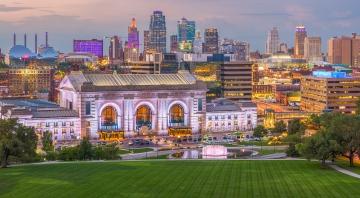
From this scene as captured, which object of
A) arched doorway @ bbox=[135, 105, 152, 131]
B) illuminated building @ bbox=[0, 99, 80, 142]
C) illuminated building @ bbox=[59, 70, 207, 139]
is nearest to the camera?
illuminated building @ bbox=[0, 99, 80, 142]

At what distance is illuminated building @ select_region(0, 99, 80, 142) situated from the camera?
137875mm

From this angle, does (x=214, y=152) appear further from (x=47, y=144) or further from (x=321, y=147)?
(x=321, y=147)

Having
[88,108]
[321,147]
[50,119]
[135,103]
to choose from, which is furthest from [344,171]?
[135,103]

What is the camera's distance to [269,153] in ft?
374

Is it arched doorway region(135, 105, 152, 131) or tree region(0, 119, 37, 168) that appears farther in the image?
arched doorway region(135, 105, 152, 131)

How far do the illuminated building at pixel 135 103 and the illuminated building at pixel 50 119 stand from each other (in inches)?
79.3

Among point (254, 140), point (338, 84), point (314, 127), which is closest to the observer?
point (314, 127)

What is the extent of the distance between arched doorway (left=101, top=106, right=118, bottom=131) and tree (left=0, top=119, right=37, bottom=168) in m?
56.8

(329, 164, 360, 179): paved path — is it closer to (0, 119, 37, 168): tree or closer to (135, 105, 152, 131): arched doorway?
(0, 119, 37, 168): tree

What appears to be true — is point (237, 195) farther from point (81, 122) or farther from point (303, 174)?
point (81, 122)

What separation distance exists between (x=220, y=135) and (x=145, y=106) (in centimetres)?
1648

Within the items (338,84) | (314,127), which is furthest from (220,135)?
(338,84)

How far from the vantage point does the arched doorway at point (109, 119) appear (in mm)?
147875

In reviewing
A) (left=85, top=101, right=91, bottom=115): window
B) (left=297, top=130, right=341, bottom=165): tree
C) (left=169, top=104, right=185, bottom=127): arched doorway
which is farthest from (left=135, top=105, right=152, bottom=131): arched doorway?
(left=297, top=130, right=341, bottom=165): tree
